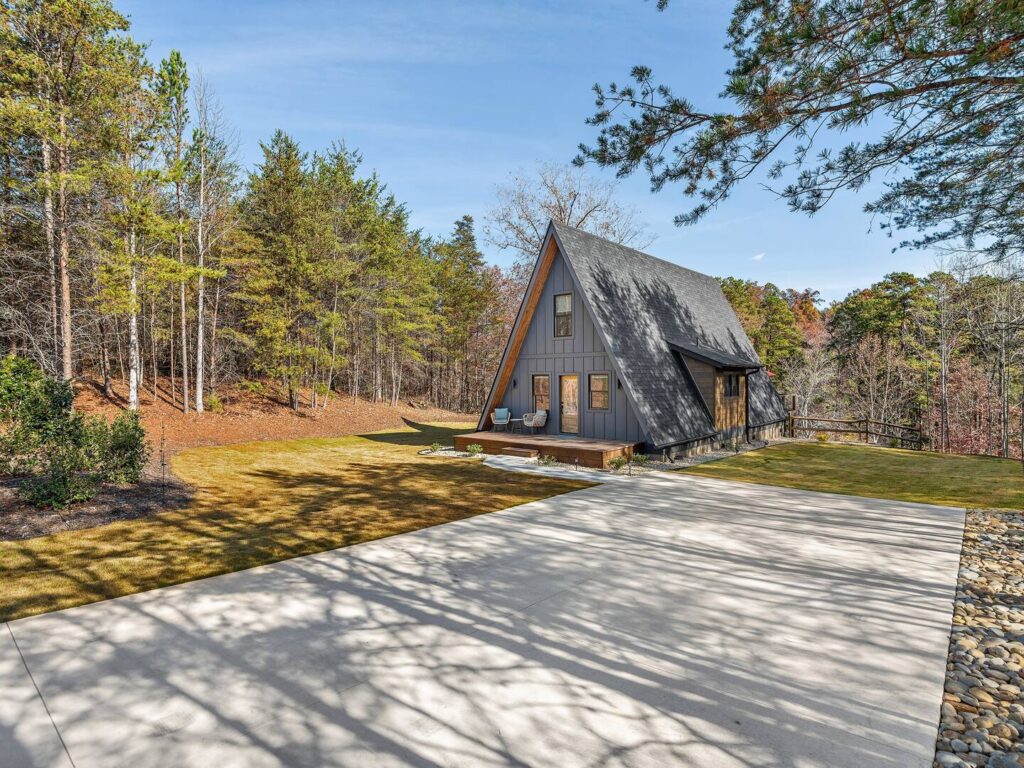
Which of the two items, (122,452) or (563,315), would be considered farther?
(563,315)

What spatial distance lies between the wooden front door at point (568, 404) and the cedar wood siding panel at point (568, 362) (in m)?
0.15

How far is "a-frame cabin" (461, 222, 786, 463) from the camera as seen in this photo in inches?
480

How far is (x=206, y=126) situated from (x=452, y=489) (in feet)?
55.3

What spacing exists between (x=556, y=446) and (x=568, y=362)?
260 centimetres

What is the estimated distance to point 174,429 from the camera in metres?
15.5

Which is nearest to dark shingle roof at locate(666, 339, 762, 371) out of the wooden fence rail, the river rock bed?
the wooden fence rail

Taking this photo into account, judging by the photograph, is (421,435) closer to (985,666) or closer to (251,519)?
(251,519)

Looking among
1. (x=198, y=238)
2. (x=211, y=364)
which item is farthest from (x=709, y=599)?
(x=211, y=364)

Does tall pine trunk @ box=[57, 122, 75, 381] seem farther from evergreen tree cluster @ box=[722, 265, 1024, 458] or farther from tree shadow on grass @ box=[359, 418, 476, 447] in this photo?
evergreen tree cluster @ box=[722, 265, 1024, 458]

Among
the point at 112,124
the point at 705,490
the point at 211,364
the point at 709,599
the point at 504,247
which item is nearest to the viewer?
the point at 709,599

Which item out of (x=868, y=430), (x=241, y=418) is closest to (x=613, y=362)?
(x=241, y=418)

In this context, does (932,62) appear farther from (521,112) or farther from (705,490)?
(521,112)

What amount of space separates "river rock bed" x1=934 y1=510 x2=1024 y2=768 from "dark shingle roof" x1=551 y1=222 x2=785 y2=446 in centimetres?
660

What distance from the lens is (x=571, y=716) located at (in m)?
2.76
